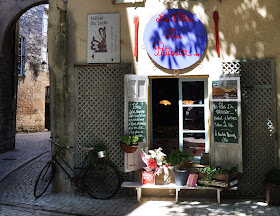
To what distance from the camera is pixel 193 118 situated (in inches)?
→ 268

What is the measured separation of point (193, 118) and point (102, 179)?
254 cm

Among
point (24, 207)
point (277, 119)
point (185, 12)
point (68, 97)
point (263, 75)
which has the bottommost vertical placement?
point (24, 207)

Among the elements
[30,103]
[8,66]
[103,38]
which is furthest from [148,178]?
[30,103]

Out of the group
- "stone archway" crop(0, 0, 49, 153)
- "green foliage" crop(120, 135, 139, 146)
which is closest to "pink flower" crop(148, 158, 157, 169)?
"green foliage" crop(120, 135, 139, 146)

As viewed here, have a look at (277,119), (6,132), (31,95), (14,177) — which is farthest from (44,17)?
(277,119)

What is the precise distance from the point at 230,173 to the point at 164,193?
152 centimetres

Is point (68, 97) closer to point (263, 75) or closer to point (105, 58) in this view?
point (105, 58)

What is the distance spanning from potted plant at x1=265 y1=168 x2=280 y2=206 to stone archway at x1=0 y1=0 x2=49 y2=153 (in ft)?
34.5

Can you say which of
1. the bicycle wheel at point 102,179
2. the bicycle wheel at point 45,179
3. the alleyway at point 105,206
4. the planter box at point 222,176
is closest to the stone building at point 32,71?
the alleyway at point 105,206

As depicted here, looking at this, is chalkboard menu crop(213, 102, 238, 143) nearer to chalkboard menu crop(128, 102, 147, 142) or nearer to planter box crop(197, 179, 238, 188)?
planter box crop(197, 179, 238, 188)

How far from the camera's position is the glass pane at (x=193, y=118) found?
6.78 meters

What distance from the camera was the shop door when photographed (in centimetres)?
638

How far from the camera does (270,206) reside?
579 centimetres

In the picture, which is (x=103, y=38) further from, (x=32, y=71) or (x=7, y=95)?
(x=32, y=71)
